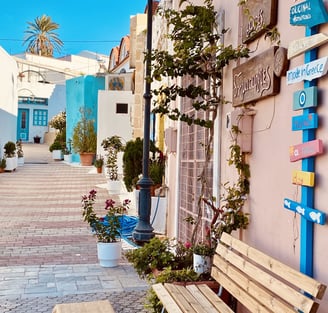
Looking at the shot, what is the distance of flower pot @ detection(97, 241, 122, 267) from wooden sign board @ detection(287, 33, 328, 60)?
3.78 meters

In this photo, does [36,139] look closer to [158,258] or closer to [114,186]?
[114,186]

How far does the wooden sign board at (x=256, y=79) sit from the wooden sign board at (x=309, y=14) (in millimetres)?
377

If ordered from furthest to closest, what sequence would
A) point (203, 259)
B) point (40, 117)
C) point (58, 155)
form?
point (40, 117) < point (58, 155) < point (203, 259)

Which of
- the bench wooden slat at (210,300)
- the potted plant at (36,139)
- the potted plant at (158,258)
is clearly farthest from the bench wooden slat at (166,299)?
the potted plant at (36,139)

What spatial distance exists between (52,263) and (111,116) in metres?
16.4

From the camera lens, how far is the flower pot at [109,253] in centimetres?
577

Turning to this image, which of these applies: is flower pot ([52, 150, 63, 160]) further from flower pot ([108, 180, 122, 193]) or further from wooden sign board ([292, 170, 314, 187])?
wooden sign board ([292, 170, 314, 187])

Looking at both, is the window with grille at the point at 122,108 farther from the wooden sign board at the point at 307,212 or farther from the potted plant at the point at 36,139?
the wooden sign board at the point at 307,212

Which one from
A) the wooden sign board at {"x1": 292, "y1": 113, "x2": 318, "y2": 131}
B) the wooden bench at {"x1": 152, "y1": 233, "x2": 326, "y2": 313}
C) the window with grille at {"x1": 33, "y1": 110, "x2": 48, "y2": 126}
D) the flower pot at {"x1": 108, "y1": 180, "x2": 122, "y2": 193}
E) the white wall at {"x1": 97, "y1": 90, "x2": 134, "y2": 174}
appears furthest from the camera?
the window with grille at {"x1": 33, "y1": 110, "x2": 48, "y2": 126}

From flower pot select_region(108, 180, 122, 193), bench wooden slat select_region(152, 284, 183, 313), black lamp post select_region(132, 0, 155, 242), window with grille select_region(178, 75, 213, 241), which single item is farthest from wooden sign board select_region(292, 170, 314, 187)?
flower pot select_region(108, 180, 122, 193)

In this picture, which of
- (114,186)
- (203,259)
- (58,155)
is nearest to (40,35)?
(58,155)

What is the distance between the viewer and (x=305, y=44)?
262cm

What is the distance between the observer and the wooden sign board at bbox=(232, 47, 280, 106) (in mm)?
3133

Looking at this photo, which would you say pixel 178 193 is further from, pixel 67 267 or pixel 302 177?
pixel 302 177
